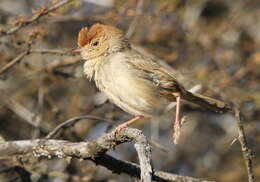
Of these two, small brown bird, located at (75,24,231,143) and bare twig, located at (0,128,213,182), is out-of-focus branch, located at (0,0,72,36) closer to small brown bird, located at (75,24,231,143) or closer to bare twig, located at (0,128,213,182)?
small brown bird, located at (75,24,231,143)

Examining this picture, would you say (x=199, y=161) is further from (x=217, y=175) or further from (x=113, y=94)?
(x=113, y=94)

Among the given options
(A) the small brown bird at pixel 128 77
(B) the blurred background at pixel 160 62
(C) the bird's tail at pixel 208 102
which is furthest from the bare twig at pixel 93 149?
(C) the bird's tail at pixel 208 102

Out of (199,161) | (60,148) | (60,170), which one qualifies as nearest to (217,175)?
(199,161)

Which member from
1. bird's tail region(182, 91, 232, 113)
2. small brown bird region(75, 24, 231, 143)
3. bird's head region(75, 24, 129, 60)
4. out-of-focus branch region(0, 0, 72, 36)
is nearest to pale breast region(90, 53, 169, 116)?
small brown bird region(75, 24, 231, 143)

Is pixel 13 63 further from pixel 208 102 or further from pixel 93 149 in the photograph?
pixel 208 102

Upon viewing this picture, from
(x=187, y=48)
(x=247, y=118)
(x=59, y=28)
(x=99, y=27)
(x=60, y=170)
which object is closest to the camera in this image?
(x=99, y=27)

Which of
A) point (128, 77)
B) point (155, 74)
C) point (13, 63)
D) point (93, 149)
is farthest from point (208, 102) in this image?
point (13, 63)

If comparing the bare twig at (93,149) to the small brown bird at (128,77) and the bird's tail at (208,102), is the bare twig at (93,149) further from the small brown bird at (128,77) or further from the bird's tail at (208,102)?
the bird's tail at (208,102)
